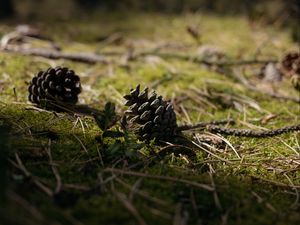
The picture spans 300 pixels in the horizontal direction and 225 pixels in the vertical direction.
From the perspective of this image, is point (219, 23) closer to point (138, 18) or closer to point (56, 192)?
point (138, 18)

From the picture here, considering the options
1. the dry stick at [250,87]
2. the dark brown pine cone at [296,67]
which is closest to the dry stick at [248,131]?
the dry stick at [250,87]

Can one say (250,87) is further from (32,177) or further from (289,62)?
→ (32,177)

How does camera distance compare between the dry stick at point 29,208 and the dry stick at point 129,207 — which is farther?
the dry stick at point 129,207

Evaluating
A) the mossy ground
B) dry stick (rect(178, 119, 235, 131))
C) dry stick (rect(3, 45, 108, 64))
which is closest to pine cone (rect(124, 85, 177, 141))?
the mossy ground

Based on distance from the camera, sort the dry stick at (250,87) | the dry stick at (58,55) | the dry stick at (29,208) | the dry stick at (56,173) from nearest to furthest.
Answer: the dry stick at (29,208), the dry stick at (56,173), the dry stick at (250,87), the dry stick at (58,55)

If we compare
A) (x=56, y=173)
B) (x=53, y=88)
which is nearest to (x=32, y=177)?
(x=56, y=173)

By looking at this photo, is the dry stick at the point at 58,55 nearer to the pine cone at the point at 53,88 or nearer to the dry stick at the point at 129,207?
the pine cone at the point at 53,88

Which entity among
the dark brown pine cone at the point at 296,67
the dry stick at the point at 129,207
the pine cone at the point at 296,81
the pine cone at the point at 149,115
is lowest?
the dry stick at the point at 129,207

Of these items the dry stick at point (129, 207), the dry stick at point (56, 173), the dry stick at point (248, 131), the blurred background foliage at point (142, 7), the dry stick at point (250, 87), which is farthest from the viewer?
the blurred background foliage at point (142, 7)
